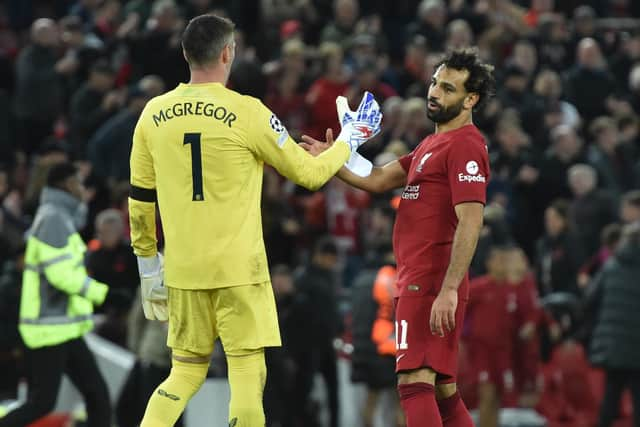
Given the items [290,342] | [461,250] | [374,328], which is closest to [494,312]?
[374,328]

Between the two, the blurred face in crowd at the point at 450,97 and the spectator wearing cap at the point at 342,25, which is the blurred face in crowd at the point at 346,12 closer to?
the spectator wearing cap at the point at 342,25

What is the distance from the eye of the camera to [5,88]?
56.0 ft

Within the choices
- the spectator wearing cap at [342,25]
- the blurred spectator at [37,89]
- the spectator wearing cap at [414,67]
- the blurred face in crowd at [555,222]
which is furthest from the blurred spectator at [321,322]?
the spectator wearing cap at [342,25]

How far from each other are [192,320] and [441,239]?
A: 1.40 meters

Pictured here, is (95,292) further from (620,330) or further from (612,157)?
(612,157)

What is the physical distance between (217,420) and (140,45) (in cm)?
580

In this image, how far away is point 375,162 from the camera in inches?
563

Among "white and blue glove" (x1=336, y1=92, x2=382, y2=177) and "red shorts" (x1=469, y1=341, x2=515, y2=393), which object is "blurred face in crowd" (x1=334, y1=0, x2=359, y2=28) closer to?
"red shorts" (x1=469, y1=341, x2=515, y2=393)

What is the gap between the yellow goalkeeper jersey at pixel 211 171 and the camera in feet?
22.9

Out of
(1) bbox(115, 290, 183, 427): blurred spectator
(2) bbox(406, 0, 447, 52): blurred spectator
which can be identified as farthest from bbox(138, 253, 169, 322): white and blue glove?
(2) bbox(406, 0, 447, 52): blurred spectator

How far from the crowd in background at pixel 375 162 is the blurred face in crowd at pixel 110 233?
2 centimetres

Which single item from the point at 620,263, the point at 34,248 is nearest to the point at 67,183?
the point at 34,248

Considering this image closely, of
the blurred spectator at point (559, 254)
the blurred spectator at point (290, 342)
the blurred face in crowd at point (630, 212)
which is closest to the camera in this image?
the blurred spectator at point (290, 342)

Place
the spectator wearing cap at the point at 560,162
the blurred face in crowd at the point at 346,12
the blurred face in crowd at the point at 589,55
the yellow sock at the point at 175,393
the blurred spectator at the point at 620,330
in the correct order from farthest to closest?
the blurred face in crowd at the point at 346,12, the blurred face in crowd at the point at 589,55, the spectator wearing cap at the point at 560,162, the blurred spectator at the point at 620,330, the yellow sock at the point at 175,393
